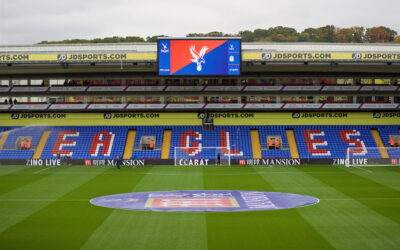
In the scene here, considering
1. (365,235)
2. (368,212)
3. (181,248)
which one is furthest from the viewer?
(368,212)

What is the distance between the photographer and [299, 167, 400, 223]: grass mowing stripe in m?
26.1

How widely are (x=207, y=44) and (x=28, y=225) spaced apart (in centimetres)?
3143

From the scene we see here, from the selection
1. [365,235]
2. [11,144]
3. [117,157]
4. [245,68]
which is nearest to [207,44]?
[245,68]

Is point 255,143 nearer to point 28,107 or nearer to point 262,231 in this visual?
point 28,107

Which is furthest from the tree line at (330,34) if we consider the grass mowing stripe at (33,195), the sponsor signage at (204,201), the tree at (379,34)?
the sponsor signage at (204,201)

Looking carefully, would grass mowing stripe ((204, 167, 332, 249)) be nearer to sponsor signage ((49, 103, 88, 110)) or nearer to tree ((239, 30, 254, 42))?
sponsor signage ((49, 103, 88, 110))

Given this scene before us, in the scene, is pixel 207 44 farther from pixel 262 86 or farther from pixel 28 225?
pixel 28 225

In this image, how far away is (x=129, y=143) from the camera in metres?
52.1

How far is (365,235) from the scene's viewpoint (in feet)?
68.2

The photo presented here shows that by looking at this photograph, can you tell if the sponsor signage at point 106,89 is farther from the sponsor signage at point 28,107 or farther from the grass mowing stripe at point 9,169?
the grass mowing stripe at point 9,169

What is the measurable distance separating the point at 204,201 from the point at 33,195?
11850mm

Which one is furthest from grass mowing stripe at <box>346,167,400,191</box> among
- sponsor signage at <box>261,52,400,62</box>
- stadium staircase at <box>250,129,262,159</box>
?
sponsor signage at <box>261,52,400,62</box>

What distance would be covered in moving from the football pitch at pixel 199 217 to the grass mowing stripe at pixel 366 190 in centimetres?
6

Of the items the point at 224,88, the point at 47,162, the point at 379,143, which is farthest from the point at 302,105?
the point at 47,162
